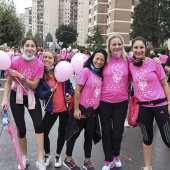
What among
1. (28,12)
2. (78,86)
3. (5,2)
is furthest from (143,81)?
(28,12)

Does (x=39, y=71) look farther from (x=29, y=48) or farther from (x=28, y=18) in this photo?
(x=28, y=18)

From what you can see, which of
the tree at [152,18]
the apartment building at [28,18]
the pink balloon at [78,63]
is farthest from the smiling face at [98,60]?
the apartment building at [28,18]

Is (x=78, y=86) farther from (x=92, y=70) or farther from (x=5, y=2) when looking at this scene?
(x=5, y=2)

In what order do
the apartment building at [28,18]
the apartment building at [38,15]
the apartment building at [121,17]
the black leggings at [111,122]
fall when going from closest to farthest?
the black leggings at [111,122], the apartment building at [121,17], the apartment building at [38,15], the apartment building at [28,18]

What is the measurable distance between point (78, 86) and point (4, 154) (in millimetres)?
1871

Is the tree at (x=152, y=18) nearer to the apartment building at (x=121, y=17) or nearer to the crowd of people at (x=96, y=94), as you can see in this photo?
the apartment building at (x=121, y=17)

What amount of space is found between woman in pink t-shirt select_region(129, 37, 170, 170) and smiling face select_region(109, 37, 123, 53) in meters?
0.19

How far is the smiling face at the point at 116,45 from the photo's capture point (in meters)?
3.79

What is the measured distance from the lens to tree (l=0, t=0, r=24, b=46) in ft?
108

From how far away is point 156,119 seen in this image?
3652 mm

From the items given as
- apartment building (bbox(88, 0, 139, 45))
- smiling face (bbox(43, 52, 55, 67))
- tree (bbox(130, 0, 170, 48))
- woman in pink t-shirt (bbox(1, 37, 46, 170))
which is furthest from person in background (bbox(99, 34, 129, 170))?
apartment building (bbox(88, 0, 139, 45))

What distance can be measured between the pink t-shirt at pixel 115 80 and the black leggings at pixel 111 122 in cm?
10

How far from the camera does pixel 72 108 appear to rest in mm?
3926

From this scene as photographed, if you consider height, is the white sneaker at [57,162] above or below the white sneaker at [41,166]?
below
